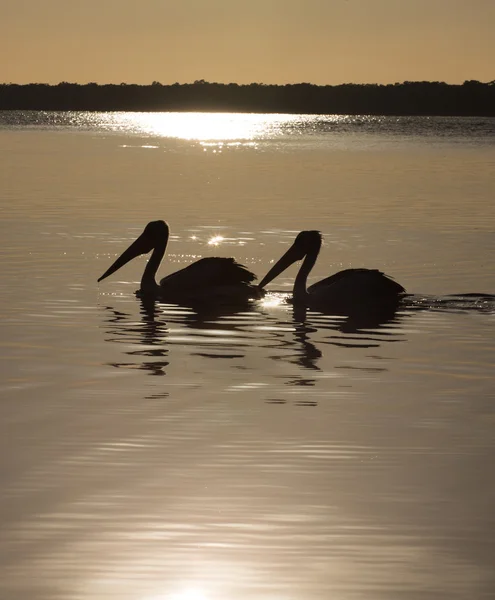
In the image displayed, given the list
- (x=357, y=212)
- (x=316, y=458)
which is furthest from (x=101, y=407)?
(x=357, y=212)

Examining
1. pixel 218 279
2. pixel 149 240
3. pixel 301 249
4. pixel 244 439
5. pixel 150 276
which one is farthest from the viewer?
pixel 149 240

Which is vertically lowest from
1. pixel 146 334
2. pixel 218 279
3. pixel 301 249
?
pixel 146 334

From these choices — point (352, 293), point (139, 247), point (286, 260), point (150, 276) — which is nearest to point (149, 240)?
point (139, 247)

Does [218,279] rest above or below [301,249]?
below

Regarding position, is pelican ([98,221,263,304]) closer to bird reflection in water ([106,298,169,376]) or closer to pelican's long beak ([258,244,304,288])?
bird reflection in water ([106,298,169,376])

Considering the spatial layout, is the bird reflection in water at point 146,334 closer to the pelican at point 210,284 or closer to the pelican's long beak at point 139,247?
the pelican at point 210,284

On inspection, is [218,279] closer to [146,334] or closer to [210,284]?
[210,284]

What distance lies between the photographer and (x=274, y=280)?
16.5 meters

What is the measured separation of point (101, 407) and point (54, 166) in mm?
35877

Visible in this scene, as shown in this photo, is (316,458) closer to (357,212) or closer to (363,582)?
(363,582)

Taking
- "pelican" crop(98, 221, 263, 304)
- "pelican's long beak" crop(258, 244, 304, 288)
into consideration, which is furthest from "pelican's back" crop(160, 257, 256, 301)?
"pelican's long beak" crop(258, 244, 304, 288)

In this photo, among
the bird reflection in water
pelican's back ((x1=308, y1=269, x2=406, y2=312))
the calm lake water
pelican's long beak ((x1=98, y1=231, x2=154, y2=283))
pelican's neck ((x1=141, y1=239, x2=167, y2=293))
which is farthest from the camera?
pelican's long beak ((x1=98, y1=231, x2=154, y2=283))

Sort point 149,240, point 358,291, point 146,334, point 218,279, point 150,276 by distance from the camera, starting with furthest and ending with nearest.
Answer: point 149,240 < point 150,276 < point 218,279 < point 358,291 < point 146,334

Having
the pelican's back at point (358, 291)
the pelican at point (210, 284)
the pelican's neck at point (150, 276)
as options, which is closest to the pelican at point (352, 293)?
the pelican's back at point (358, 291)
